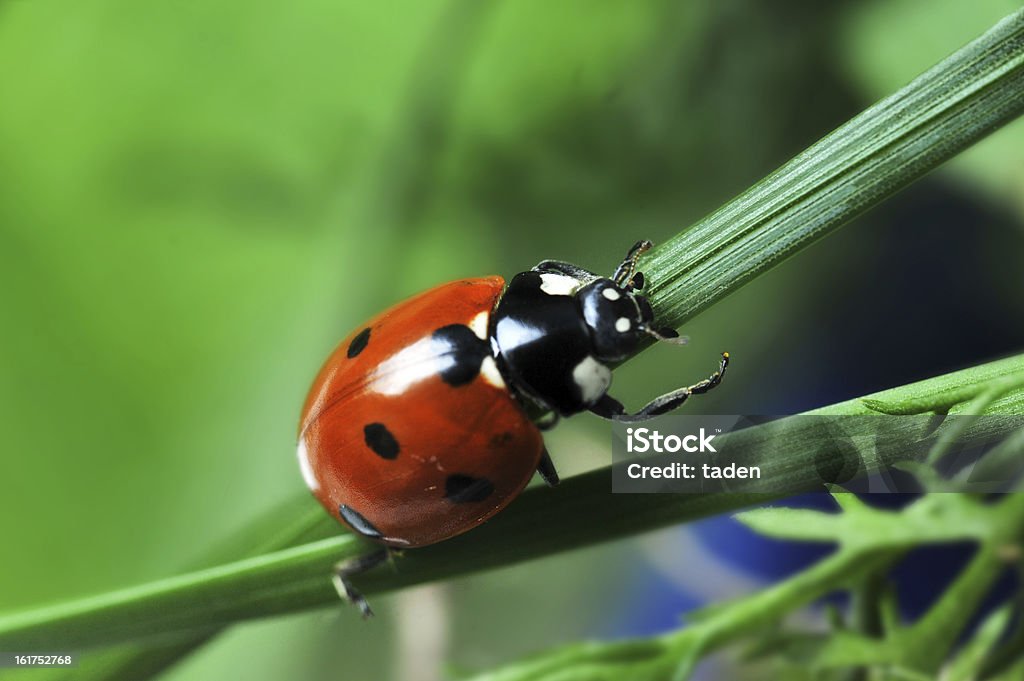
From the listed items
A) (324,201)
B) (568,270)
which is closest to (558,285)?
(568,270)

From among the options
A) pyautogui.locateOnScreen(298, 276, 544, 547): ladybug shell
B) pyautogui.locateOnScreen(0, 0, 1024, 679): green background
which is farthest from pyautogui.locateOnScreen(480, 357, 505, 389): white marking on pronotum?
pyautogui.locateOnScreen(0, 0, 1024, 679): green background

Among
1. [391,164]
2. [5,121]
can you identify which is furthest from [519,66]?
[5,121]

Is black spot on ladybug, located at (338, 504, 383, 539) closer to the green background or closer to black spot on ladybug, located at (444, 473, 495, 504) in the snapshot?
black spot on ladybug, located at (444, 473, 495, 504)

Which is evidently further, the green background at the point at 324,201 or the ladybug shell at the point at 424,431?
the green background at the point at 324,201

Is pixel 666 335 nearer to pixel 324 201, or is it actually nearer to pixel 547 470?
pixel 547 470

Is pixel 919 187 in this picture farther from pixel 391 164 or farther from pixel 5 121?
pixel 5 121

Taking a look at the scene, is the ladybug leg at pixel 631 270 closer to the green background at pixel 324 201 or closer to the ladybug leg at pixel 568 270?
the ladybug leg at pixel 568 270

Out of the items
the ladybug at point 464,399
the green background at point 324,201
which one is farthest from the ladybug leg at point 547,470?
the green background at point 324,201
